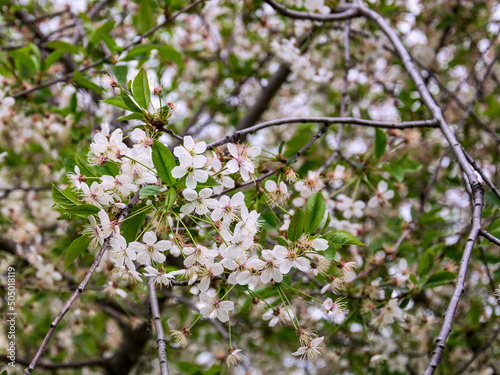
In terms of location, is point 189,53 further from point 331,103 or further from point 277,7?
point 277,7

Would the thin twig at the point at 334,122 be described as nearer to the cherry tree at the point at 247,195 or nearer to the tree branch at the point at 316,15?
the cherry tree at the point at 247,195

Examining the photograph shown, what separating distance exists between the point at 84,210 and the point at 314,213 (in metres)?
0.61

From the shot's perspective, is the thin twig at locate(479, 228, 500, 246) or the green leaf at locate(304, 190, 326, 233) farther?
the green leaf at locate(304, 190, 326, 233)

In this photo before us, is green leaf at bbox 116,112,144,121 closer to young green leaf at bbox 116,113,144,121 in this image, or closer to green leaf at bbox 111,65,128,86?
young green leaf at bbox 116,113,144,121

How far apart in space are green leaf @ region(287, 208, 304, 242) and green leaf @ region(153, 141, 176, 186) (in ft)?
1.11

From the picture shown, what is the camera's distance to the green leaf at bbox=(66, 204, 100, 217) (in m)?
1.04

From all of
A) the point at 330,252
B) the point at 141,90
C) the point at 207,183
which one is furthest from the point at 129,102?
the point at 330,252

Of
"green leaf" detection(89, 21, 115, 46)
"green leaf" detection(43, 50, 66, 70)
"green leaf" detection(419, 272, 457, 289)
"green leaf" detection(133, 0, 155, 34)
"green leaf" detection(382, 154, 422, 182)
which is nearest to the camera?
"green leaf" detection(419, 272, 457, 289)

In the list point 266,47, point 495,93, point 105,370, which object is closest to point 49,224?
point 105,370

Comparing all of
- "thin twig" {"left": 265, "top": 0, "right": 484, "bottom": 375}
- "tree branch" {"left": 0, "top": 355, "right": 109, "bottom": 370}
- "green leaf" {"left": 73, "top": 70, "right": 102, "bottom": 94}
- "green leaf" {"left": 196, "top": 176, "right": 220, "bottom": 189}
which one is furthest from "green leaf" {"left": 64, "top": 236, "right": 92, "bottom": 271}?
"tree branch" {"left": 0, "top": 355, "right": 109, "bottom": 370}

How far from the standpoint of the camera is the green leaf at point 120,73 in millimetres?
1789

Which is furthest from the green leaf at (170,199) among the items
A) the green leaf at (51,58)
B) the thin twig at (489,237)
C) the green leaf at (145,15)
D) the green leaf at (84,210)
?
the green leaf at (145,15)

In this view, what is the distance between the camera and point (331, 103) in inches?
148

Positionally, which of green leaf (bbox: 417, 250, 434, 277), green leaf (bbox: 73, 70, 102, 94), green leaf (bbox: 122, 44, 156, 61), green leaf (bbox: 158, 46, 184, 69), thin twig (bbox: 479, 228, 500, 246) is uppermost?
green leaf (bbox: 158, 46, 184, 69)
